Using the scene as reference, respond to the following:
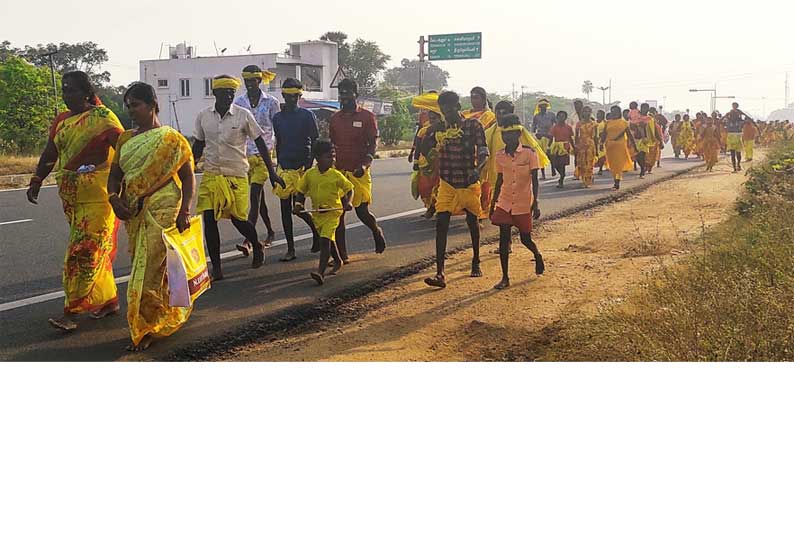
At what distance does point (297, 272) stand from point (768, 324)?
3690 millimetres

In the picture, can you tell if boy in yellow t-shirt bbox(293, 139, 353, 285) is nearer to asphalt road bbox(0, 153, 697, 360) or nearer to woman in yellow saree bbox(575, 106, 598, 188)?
asphalt road bbox(0, 153, 697, 360)

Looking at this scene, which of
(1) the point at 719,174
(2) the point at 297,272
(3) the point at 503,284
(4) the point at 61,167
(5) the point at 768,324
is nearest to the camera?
(5) the point at 768,324

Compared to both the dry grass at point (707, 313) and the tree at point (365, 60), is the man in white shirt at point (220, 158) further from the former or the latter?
the dry grass at point (707, 313)

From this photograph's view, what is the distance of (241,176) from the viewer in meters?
7.25

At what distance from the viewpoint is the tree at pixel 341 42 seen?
20.2ft

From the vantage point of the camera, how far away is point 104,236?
236 inches

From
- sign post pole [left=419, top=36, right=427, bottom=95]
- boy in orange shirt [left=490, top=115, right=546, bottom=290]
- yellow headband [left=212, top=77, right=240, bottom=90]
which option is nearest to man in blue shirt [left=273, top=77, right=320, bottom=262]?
yellow headband [left=212, top=77, right=240, bottom=90]

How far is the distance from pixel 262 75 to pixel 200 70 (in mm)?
704

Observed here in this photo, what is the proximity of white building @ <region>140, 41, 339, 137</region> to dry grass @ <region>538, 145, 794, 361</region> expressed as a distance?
2516 millimetres

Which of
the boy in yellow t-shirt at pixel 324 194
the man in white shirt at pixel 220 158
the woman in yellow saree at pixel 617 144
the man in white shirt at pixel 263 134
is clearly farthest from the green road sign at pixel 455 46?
the woman in yellow saree at pixel 617 144

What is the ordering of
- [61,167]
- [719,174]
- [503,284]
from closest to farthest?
[61,167], [503,284], [719,174]

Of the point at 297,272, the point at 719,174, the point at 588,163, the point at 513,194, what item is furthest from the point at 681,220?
the point at 719,174

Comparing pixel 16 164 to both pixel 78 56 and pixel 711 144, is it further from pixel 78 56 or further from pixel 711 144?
pixel 711 144
